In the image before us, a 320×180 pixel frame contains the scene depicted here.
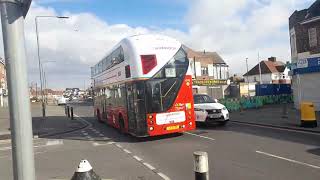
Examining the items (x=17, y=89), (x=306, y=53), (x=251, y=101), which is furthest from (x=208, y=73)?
(x=17, y=89)

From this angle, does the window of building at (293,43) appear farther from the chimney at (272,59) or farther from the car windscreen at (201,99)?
the chimney at (272,59)

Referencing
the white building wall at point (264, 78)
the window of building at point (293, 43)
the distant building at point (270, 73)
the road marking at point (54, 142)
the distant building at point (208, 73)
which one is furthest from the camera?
the white building wall at point (264, 78)

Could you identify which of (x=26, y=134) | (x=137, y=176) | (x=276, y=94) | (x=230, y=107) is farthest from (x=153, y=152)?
(x=276, y=94)

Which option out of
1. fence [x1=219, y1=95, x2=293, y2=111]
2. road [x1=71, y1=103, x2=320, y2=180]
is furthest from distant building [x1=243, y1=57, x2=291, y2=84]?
road [x1=71, y1=103, x2=320, y2=180]

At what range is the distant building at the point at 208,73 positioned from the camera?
61644 mm

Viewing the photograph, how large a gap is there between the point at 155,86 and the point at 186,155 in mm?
4375

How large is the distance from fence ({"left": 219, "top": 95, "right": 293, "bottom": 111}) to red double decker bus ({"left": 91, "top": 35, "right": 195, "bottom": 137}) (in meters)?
13.6

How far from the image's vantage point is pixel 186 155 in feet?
39.3

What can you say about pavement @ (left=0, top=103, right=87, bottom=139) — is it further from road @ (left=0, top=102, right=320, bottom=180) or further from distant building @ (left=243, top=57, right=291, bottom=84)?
distant building @ (left=243, top=57, right=291, bottom=84)

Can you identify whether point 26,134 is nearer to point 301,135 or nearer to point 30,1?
point 30,1

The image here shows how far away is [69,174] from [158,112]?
6080mm

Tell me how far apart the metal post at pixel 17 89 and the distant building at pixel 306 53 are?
84.8 feet

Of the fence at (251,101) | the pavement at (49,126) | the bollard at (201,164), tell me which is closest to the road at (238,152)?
the bollard at (201,164)

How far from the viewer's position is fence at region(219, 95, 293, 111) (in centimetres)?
3250
